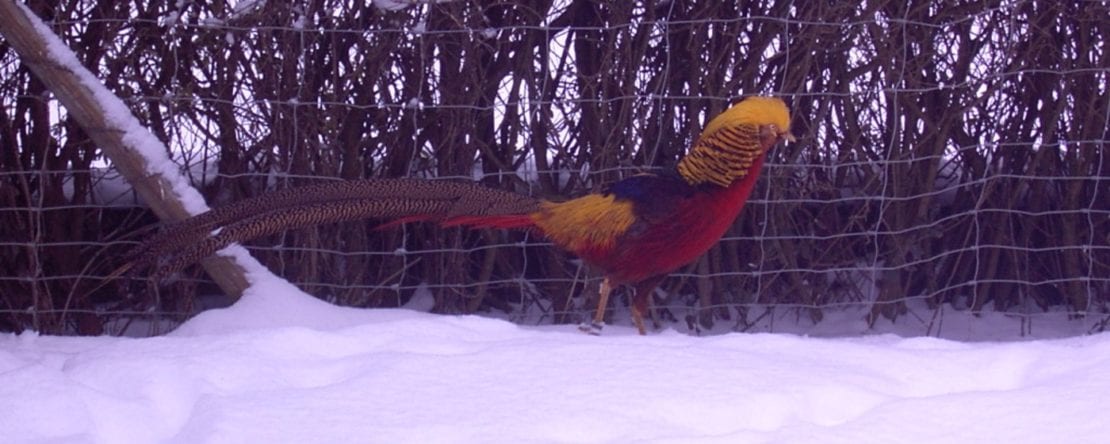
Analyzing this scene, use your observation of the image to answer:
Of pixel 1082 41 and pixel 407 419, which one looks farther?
pixel 1082 41

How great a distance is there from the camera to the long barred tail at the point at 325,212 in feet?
12.2

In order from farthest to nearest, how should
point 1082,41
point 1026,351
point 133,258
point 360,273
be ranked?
point 360,273, point 1082,41, point 133,258, point 1026,351

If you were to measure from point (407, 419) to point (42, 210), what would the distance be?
251 cm

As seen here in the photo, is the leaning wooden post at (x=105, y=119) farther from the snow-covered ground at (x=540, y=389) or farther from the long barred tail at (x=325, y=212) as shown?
the snow-covered ground at (x=540, y=389)

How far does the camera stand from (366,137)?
447 cm

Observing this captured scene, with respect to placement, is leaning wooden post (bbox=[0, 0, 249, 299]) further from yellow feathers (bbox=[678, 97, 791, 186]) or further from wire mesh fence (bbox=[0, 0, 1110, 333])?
yellow feathers (bbox=[678, 97, 791, 186])

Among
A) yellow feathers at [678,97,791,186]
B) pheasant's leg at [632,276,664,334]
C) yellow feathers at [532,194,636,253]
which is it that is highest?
yellow feathers at [678,97,791,186]

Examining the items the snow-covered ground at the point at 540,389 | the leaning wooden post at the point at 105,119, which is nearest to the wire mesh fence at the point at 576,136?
the leaning wooden post at the point at 105,119

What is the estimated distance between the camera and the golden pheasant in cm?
371

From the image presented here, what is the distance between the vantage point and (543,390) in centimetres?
254

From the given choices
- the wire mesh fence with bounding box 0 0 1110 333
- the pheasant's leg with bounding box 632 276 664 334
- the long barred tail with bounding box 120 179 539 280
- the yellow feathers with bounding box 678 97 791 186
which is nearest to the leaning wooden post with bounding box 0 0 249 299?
the long barred tail with bounding box 120 179 539 280

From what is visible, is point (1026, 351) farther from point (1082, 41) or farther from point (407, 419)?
point (1082, 41)

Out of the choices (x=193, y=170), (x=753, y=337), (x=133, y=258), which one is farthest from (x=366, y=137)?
(x=753, y=337)

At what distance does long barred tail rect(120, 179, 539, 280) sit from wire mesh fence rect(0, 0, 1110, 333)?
53 cm
